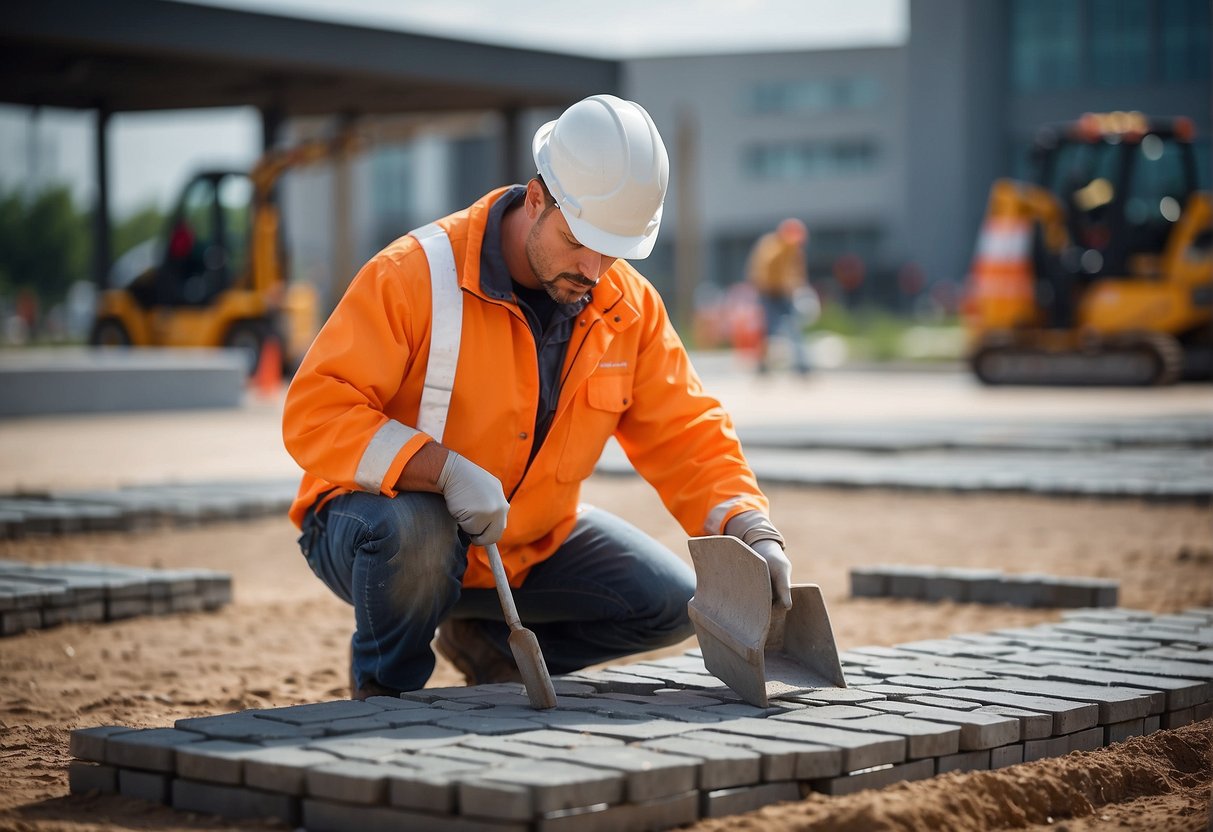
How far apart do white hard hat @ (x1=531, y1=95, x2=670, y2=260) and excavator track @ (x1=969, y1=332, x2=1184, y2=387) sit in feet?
45.8

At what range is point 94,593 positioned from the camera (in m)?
5.28

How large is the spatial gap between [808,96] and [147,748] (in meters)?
50.4

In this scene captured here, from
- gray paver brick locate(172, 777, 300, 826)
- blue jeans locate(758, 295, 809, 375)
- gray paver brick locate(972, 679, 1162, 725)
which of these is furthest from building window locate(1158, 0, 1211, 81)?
gray paver brick locate(172, 777, 300, 826)

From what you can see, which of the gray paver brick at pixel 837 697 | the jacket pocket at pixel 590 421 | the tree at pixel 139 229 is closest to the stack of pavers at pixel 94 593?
the jacket pocket at pixel 590 421

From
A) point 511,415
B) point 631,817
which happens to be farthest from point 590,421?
point 631,817

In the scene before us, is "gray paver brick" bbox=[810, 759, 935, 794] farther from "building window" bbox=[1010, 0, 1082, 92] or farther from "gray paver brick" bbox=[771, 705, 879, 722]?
"building window" bbox=[1010, 0, 1082, 92]

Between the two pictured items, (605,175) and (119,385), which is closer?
(605,175)

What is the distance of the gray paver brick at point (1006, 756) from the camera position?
3.35 meters

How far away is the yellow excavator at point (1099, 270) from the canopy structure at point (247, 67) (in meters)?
7.42

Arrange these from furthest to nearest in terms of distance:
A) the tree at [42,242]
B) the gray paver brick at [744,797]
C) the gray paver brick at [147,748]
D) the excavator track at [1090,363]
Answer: the tree at [42,242] → the excavator track at [1090,363] → the gray paver brick at [147,748] → the gray paver brick at [744,797]

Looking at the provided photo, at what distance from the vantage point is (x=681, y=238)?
2606cm

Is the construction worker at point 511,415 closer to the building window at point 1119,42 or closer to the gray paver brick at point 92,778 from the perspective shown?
the gray paver brick at point 92,778

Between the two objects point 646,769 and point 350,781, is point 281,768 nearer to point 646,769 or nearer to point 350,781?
point 350,781

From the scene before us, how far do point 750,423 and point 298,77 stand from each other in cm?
1111
